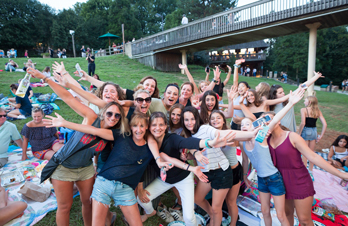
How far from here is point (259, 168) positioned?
2.54m

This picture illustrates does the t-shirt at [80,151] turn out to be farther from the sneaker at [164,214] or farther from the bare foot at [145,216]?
the sneaker at [164,214]

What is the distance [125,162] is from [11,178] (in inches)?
131

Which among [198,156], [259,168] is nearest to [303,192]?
[259,168]

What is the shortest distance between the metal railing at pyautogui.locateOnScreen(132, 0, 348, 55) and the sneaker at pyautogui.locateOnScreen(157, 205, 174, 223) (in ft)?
39.8

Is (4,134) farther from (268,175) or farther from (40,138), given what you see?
(268,175)

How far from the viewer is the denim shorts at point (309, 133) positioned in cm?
466

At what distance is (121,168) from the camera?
2383 mm

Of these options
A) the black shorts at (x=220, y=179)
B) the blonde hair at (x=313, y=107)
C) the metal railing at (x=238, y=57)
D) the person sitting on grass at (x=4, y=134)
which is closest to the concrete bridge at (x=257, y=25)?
the blonde hair at (x=313, y=107)

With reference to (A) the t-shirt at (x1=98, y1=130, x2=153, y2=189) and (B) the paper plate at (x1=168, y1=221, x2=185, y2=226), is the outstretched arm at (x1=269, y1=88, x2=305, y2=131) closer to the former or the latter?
(A) the t-shirt at (x1=98, y1=130, x2=153, y2=189)

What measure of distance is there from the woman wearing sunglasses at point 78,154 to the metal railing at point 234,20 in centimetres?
1218

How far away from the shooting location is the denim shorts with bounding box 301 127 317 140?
15.3 ft

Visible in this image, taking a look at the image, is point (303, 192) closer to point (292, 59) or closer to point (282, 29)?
point (282, 29)

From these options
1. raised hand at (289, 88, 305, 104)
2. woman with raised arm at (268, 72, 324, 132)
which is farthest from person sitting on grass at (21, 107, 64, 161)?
woman with raised arm at (268, 72, 324, 132)

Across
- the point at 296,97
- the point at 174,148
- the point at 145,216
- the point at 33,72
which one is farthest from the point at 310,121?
the point at 33,72
